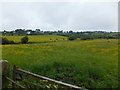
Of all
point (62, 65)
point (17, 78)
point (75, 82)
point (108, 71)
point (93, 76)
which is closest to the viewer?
point (17, 78)

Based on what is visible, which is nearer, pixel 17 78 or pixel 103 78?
pixel 17 78

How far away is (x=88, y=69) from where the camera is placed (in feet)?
31.4

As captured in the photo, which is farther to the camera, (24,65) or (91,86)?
(24,65)

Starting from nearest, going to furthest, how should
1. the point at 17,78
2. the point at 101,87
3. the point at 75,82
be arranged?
the point at 17,78, the point at 101,87, the point at 75,82

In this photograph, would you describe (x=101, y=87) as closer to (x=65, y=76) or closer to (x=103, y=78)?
(x=103, y=78)

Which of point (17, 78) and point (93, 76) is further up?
point (17, 78)

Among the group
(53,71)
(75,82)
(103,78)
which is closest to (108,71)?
(103,78)

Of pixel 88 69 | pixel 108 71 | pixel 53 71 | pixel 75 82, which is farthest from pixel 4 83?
pixel 108 71

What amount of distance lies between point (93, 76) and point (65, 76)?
5.21 ft

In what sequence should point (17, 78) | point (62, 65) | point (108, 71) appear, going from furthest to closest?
1. point (62, 65)
2. point (108, 71)
3. point (17, 78)

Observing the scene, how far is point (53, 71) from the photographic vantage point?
934 centimetres

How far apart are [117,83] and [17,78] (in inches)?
219

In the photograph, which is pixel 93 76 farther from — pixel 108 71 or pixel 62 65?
pixel 62 65

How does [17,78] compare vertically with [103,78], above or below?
above
